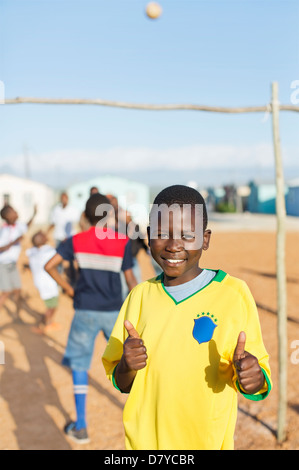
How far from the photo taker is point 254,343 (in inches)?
68.2

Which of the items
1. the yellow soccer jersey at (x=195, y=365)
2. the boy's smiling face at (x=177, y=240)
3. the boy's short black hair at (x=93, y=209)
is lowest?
the yellow soccer jersey at (x=195, y=365)

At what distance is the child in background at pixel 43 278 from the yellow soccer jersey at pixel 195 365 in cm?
490

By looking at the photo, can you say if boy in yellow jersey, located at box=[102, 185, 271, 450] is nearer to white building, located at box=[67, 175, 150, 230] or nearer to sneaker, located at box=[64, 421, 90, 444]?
sneaker, located at box=[64, 421, 90, 444]

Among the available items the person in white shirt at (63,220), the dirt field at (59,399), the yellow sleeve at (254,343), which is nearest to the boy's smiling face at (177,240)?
the yellow sleeve at (254,343)

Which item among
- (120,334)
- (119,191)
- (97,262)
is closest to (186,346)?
(120,334)

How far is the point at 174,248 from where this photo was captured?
5.79 ft

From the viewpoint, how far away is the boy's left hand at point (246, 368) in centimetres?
158

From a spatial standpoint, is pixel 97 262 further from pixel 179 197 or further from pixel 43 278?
pixel 43 278

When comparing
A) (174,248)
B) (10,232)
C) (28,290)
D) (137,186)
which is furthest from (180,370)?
(137,186)

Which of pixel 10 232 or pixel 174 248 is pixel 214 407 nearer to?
pixel 174 248

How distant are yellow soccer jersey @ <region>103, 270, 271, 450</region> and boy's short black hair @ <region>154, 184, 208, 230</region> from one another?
12.3 inches

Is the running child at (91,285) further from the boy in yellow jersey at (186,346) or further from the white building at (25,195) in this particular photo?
the white building at (25,195)

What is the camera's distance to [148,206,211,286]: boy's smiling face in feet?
5.80

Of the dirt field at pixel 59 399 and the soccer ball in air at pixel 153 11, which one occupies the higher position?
the soccer ball in air at pixel 153 11
